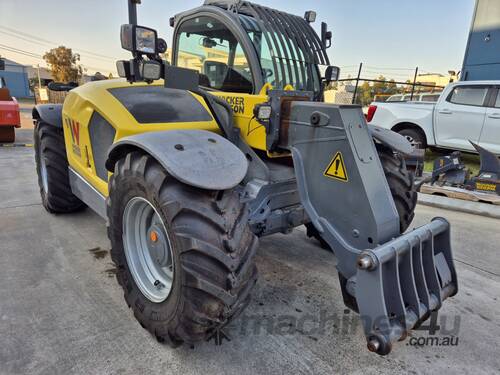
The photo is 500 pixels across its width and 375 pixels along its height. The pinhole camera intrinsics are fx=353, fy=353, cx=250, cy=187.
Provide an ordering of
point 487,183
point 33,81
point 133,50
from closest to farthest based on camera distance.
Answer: point 133,50
point 487,183
point 33,81

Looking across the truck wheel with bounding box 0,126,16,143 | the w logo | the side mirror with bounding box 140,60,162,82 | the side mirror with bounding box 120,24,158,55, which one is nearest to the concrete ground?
the w logo

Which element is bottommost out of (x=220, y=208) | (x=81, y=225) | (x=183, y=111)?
(x=81, y=225)

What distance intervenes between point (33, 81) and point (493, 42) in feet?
177

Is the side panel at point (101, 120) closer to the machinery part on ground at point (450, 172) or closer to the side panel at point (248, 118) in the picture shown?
the side panel at point (248, 118)

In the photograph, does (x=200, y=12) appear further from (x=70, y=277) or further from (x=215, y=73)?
(x=70, y=277)

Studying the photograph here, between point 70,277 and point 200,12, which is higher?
point 200,12

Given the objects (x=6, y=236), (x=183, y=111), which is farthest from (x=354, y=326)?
(x=6, y=236)

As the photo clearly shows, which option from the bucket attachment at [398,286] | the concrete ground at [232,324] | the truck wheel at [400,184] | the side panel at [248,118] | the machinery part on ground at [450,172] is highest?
A: the side panel at [248,118]

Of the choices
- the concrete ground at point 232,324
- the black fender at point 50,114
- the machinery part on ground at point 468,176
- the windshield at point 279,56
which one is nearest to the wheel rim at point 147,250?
the concrete ground at point 232,324

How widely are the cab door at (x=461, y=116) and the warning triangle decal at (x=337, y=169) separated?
6898 mm

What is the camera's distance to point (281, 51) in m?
2.77

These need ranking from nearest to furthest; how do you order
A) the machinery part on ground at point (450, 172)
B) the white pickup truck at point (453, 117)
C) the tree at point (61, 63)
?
the machinery part on ground at point (450, 172)
the white pickup truck at point (453, 117)
the tree at point (61, 63)

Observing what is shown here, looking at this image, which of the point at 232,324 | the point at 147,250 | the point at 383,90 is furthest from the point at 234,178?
the point at 383,90

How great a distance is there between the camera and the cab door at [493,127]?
7.18 m
